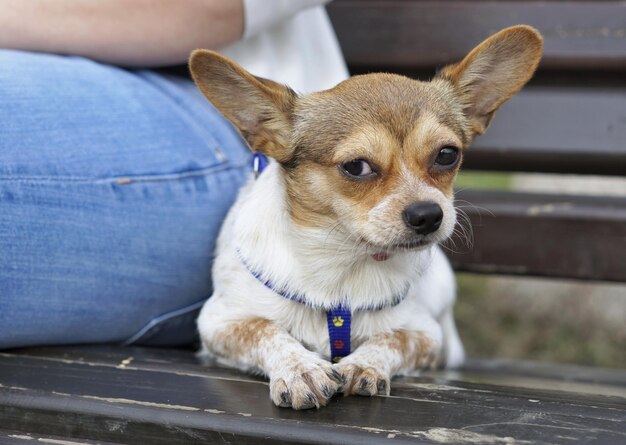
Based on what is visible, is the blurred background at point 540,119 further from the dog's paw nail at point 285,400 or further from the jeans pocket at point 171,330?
the dog's paw nail at point 285,400

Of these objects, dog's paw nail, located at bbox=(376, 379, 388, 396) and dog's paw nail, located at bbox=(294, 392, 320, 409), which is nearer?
dog's paw nail, located at bbox=(294, 392, 320, 409)

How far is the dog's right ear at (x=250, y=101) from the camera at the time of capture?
6.74ft

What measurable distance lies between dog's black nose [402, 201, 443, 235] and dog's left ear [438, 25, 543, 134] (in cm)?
49

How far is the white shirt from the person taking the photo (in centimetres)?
271

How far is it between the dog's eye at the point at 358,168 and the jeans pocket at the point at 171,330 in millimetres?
789

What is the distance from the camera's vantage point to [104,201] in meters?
2.26

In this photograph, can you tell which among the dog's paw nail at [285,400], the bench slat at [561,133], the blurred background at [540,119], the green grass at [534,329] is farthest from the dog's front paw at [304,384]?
the green grass at [534,329]

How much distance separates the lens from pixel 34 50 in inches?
97.9

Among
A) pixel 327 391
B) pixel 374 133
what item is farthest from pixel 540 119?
pixel 327 391

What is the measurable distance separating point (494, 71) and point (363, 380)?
3.05 feet

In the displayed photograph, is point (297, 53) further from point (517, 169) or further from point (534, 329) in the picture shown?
point (534, 329)

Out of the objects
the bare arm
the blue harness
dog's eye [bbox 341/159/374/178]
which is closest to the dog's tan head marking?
dog's eye [bbox 341/159/374/178]

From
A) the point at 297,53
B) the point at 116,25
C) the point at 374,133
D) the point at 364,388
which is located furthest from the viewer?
the point at 297,53

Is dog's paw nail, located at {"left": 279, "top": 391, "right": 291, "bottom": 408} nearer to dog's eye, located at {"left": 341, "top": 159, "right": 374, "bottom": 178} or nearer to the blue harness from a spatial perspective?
the blue harness
